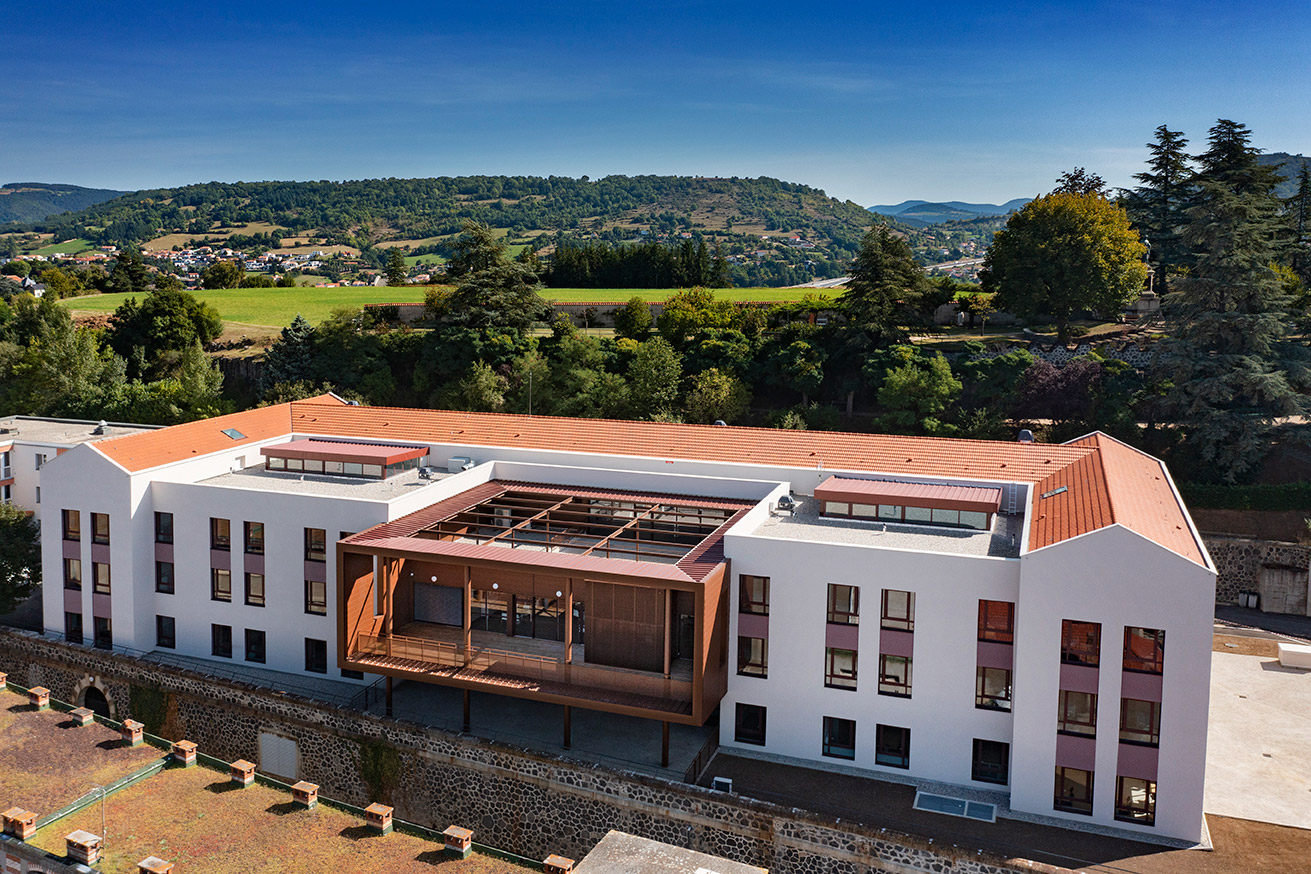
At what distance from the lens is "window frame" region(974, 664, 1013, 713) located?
73.1 feet

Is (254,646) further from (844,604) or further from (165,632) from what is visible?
(844,604)

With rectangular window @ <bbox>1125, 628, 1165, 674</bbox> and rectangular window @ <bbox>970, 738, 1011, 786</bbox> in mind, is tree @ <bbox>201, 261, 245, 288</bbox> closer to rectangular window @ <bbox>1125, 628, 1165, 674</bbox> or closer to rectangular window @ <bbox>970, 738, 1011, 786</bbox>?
rectangular window @ <bbox>970, 738, 1011, 786</bbox>

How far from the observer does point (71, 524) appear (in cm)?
3084

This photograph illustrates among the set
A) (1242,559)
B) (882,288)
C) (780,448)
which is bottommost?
(1242,559)

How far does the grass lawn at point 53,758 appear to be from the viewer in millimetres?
20625

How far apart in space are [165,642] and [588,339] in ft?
98.8

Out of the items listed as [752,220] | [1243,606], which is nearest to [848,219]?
[752,220]

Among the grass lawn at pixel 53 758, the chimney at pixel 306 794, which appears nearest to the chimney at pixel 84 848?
the grass lawn at pixel 53 758

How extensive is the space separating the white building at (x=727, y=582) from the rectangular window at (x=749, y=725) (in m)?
0.07

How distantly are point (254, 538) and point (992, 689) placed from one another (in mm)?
21130

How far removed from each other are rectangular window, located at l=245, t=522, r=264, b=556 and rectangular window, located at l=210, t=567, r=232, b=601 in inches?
54.3

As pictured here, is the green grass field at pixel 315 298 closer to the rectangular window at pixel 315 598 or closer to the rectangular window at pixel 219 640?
the rectangular window at pixel 219 640

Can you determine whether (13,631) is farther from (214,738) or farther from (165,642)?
(214,738)

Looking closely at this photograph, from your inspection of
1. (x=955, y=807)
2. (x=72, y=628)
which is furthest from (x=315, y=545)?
(x=955, y=807)
